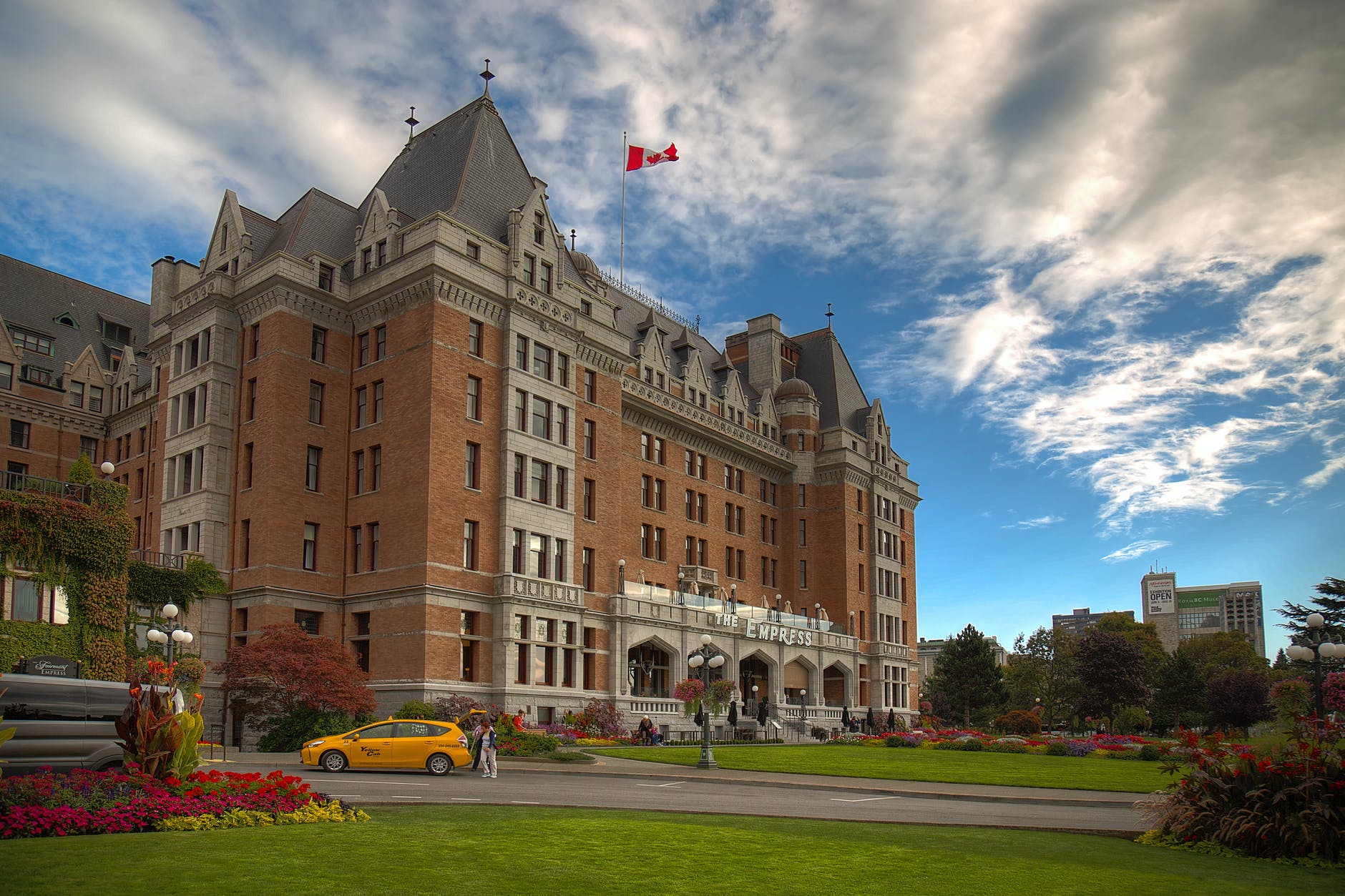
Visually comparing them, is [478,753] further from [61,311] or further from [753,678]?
[61,311]

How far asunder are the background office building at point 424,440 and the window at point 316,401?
240mm

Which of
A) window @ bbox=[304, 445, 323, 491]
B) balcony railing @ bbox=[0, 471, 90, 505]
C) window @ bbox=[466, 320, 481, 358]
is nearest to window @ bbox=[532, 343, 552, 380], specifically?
window @ bbox=[466, 320, 481, 358]

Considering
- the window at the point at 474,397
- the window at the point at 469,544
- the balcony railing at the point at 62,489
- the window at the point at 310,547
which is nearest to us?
the balcony railing at the point at 62,489

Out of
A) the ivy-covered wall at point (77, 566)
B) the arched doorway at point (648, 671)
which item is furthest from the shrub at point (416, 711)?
the arched doorway at point (648, 671)

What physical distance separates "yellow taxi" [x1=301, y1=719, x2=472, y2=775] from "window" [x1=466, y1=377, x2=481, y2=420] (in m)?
19.4

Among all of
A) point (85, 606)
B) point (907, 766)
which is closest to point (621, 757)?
point (907, 766)

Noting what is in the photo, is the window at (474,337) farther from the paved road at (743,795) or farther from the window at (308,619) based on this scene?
the paved road at (743,795)

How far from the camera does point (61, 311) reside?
62.4 m

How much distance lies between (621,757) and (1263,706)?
7049cm

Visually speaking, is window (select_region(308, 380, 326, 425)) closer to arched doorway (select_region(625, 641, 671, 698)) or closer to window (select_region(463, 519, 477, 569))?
window (select_region(463, 519, 477, 569))

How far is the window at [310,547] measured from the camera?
44750 mm

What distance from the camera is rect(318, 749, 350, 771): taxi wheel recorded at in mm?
27844

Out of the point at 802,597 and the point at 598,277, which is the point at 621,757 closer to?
the point at 598,277

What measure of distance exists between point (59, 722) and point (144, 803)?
21.0 ft
